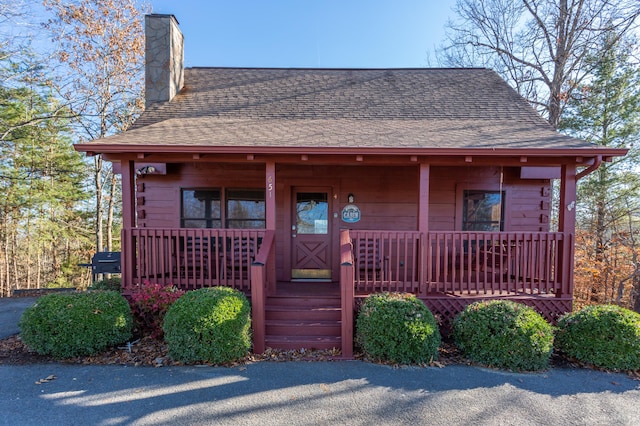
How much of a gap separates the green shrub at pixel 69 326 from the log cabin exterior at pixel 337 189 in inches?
35.9

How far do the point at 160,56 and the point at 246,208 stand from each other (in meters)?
3.90

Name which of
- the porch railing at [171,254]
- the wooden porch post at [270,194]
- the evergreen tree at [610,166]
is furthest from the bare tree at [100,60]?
the evergreen tree at [610,166]

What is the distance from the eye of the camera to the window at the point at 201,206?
629cm

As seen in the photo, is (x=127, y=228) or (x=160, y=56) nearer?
(x=127, y=228)

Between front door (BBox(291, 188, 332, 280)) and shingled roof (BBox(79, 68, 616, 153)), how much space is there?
1444mm

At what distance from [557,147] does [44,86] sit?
1482 cm

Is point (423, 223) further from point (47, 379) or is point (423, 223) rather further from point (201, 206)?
point (47, 379)

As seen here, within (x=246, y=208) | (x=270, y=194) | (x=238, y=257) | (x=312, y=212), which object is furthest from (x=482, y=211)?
(x=238, y=257)

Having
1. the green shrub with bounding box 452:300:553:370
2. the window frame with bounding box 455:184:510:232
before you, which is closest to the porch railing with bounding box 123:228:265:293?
the green shrub with bounding box 452:300:553:370

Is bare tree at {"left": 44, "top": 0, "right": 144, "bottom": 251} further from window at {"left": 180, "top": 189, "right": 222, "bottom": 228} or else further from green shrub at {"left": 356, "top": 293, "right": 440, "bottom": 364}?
green shrub at {"left": 356, "top": 293, "right": 440, "bottom": 364}

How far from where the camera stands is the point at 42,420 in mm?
2633

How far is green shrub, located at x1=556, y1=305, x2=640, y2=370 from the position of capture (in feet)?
11.7

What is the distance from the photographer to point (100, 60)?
11.0 meters

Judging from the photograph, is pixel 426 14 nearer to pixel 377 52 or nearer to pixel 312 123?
pixel 377 52
